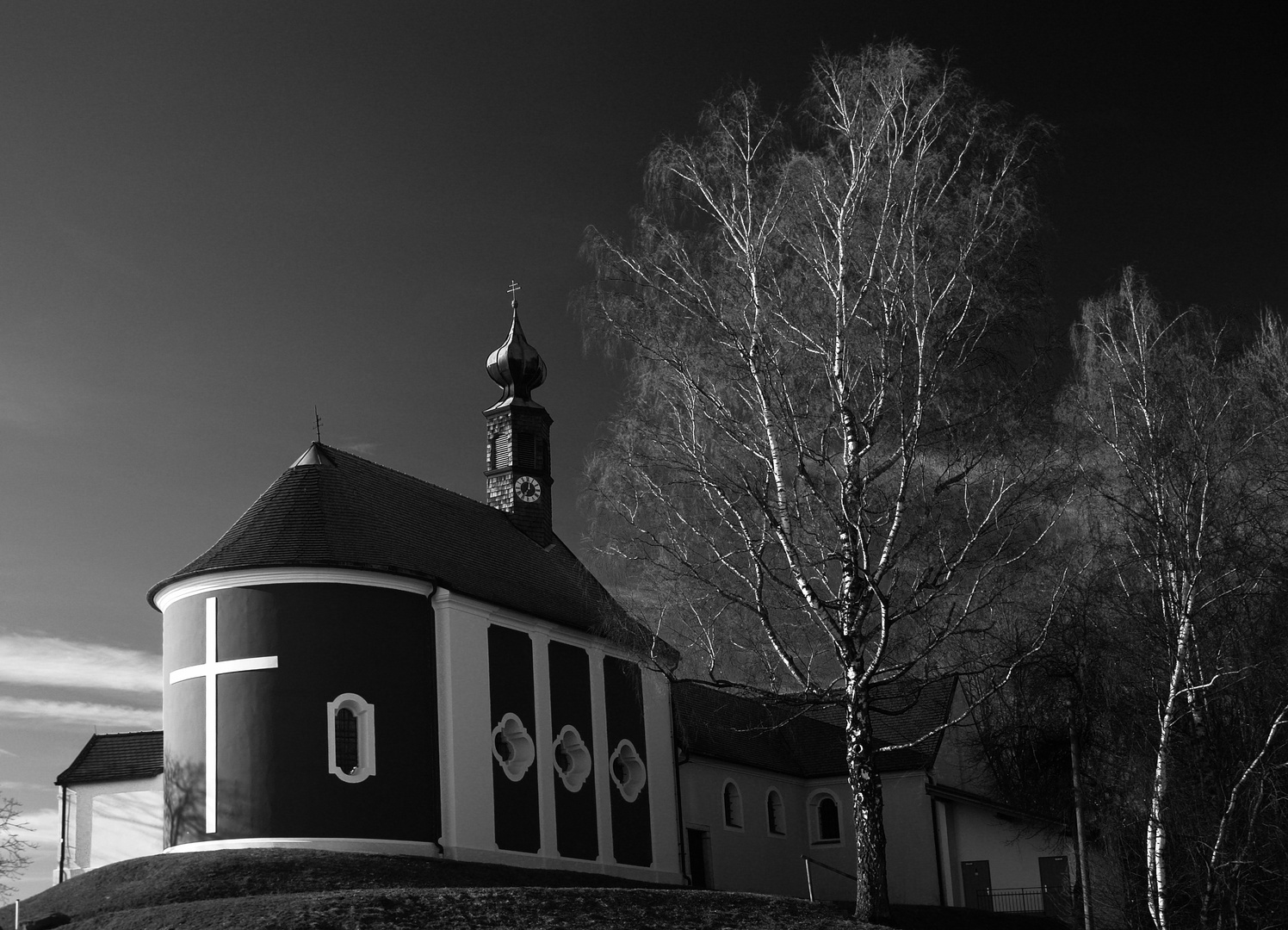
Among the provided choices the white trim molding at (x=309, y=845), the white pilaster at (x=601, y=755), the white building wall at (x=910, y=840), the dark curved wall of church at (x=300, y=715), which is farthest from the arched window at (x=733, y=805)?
the white trim molding at (x=309, y=845)

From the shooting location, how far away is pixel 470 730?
26.8 meters

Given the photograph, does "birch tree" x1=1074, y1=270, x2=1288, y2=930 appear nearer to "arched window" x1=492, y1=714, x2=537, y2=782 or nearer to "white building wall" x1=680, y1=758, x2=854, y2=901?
"arched window" x1=492, y1=714, x2=537, y2=782

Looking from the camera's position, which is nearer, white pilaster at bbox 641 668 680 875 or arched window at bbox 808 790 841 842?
white pilaster at bbox 641 668 680 875

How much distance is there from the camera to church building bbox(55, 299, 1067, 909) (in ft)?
80.9

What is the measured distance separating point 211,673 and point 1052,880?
19.5 metres

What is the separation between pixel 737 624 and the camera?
21.1 metres

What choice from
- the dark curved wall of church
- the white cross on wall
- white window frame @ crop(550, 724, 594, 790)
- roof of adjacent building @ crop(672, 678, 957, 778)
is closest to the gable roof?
the dark curved wall of church

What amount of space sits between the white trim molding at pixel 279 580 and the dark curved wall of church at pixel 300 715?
0.37 feet

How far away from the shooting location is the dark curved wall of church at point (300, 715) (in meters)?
24.2

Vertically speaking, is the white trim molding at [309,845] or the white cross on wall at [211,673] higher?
the white cross on wall at [211,673]

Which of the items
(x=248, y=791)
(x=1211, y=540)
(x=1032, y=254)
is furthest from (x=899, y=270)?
(x=248, y=791)

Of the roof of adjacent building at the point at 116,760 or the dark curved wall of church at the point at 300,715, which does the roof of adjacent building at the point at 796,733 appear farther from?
the roof of adjacent building at the point at 116,760

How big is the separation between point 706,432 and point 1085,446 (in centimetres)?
627

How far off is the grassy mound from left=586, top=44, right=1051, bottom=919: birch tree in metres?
2.09
